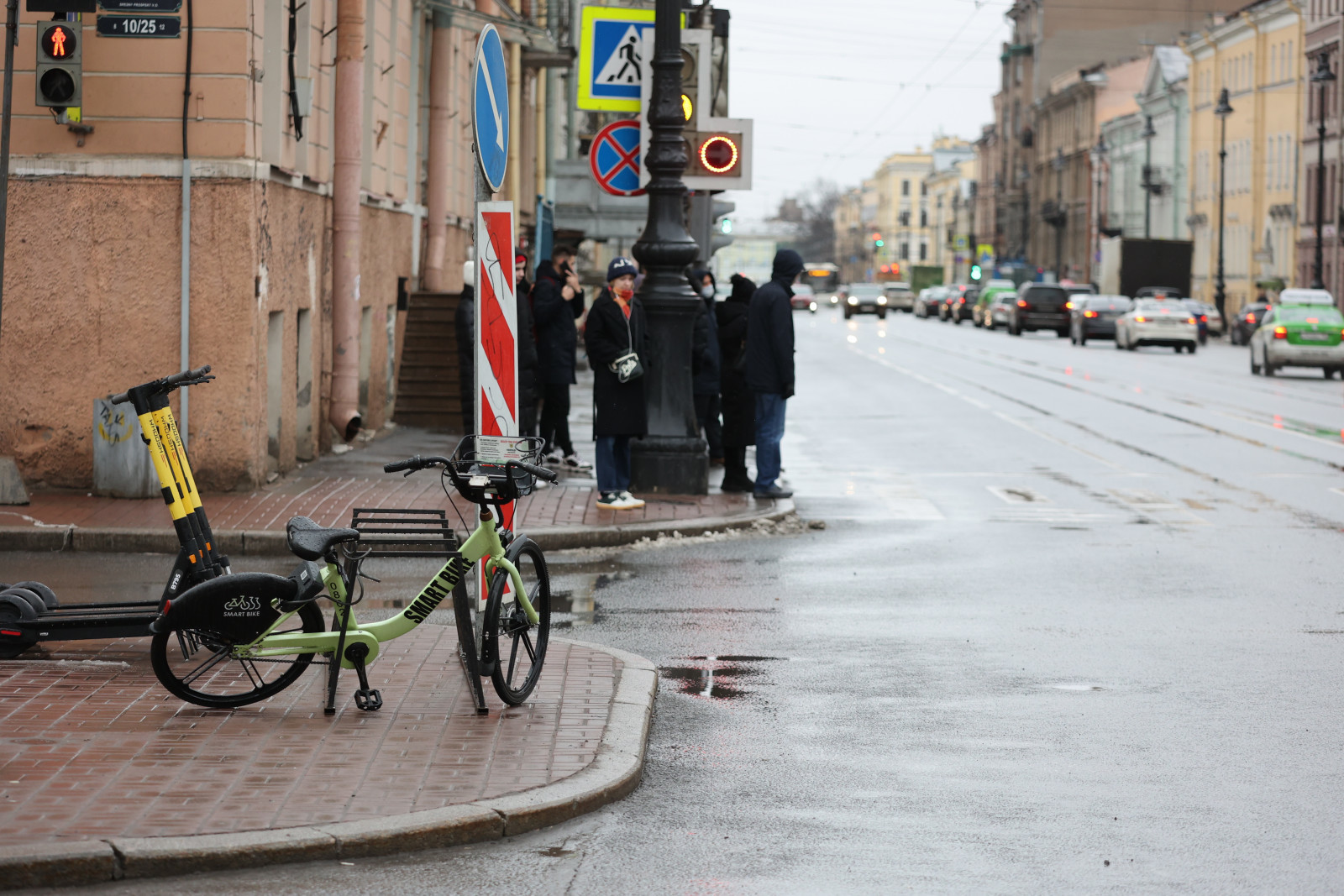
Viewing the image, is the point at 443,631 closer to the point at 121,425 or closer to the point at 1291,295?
the point at 121,425

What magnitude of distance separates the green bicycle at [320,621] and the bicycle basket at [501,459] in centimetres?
1

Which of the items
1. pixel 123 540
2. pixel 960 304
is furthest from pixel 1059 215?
pixel 123 540

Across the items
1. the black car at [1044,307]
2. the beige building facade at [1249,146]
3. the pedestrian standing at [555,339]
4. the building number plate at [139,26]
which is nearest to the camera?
the building number plate at [139,26]

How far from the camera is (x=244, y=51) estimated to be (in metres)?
13.7

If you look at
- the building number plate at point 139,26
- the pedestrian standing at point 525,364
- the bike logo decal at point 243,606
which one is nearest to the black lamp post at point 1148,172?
the pedestrian standing at point 525,364

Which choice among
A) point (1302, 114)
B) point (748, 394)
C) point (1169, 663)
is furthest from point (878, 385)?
point (1302, 114)

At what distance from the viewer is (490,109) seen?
26.1ft

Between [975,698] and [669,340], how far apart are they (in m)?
7.32

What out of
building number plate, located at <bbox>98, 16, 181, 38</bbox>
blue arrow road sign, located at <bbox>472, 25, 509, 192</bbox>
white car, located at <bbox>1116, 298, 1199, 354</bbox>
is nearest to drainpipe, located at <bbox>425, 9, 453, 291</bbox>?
building number plate, located at <bbox>98, 16, 181, 38</bbox>

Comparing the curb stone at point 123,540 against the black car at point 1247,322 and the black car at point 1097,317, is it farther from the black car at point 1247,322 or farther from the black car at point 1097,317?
the black car at point 1097,317

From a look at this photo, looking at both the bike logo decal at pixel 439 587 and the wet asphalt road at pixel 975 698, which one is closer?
the wet asphalt road at pixel 975 698

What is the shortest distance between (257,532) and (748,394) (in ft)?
17.4

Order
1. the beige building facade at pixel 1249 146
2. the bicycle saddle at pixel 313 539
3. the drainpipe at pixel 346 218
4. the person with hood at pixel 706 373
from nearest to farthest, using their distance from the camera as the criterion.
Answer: the bicycle saddle at pixel 313 539
the person with hood at pixel 706 373
the drainpipe at pixel 346 218
the beige building facade at pixel 1249 146

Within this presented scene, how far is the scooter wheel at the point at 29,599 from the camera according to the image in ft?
24.8
